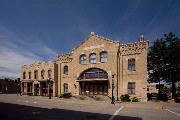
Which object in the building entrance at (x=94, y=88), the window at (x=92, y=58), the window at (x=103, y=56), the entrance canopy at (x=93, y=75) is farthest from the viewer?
the window at (x=92, y=58)

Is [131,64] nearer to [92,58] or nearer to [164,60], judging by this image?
[92,58]

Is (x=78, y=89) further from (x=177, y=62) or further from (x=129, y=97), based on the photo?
(x=177, y=62)

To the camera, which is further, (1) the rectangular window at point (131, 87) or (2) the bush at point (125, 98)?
(1) the rectangular window at point (131, 87)

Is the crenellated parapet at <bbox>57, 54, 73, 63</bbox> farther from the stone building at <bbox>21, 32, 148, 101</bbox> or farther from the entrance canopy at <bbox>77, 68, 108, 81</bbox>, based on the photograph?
the entrance canopy at <bbox>77, 68, 108, 81</bbox>

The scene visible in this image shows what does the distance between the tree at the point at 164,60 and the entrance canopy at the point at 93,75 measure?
12951 millimetres

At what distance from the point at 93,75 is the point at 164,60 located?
15.7m

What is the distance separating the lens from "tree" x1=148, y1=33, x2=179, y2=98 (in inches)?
1187

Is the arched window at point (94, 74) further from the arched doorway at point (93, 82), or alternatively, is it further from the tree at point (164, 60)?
the tree at point (164, 60)

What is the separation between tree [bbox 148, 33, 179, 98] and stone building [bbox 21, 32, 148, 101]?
1013 cm

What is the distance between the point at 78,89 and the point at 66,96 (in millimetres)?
2606

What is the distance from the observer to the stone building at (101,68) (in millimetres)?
23359

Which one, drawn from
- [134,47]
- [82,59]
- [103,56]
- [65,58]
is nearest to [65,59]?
[65,58]

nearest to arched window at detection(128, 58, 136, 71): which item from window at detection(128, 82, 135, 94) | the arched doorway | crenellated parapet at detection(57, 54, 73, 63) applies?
window at detection(128, 82, 135, 94)

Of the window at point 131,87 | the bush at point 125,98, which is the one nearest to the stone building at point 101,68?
the window at point 131,87
